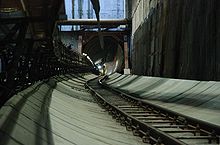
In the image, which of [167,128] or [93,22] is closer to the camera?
[167,128]

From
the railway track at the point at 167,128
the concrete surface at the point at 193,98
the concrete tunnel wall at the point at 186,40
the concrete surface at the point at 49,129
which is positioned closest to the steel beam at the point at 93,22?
the concrete tunnel wall at the point at 186,40

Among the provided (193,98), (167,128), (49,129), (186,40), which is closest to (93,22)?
(186,40)

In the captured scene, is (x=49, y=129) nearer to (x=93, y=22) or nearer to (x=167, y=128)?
(x=167, y=128)

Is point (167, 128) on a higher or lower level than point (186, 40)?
lower

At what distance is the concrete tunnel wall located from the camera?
36.6 feet

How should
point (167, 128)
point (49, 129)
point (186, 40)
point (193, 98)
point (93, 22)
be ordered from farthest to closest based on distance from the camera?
point (93, 22) → point (186, 40) → point (193, 98) → point (167, 128) → point (49, 129)

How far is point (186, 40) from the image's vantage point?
557 inches

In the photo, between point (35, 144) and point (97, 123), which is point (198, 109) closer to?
point (97, 123)

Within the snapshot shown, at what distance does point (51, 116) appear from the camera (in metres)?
7.66

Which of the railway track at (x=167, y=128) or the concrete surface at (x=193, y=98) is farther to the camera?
the concrete surface at (x=193, y=98)

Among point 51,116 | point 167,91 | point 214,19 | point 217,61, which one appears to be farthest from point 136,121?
point 167,91

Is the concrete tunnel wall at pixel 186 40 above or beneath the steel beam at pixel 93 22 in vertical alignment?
above

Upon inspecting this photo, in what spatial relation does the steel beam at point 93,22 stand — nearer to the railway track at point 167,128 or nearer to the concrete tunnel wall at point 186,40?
the concrete tunnel wall at point 186,40

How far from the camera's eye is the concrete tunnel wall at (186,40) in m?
11.1
